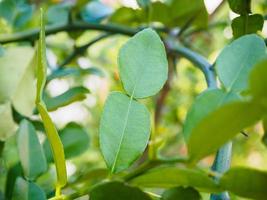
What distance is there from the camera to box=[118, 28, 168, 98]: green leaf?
0.30 m

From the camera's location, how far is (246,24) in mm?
360

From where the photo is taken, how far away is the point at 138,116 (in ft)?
0.96

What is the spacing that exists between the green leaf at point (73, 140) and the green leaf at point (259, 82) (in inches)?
11.8

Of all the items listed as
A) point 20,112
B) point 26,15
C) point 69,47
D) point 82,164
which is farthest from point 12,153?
point 82,164

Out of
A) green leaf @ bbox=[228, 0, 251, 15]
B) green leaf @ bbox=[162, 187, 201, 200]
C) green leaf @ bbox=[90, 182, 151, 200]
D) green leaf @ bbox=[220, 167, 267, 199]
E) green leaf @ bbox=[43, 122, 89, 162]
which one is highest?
green leaf @ bbox=[228, 0, 251, 15]

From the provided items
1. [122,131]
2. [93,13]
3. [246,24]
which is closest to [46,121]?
[122,131]

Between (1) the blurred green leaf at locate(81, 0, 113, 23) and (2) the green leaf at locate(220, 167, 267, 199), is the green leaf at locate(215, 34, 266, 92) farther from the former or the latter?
(1) the blurred green leaf at locate(81, 0, 113, 23)

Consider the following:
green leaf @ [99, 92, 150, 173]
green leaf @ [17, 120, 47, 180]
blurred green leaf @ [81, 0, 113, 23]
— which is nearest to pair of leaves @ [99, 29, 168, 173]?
green leaf @ [99, 92, 150, 173]

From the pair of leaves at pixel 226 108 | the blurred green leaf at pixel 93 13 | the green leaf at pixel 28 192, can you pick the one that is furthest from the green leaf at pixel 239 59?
the blurred green leaf at pixel 93 13

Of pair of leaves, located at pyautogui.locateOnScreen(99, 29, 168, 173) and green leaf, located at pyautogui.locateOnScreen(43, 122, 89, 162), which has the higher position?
pair of leaves, located at pyautogui.locateOnScreen(99, 29, 168, 173)

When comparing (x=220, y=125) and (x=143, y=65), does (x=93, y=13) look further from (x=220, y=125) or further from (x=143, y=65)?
(x=220, y=125)

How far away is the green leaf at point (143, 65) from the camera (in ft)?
0.97

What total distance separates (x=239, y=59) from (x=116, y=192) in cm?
10

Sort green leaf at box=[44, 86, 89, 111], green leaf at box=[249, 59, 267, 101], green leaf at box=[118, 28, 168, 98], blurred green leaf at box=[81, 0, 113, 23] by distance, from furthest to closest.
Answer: blurred green leaf at box=[81, 0, 113, 23] < green leaf at box=[44, 86, 89, 111] < green leaf at box=[118, 28, 168, 98] < green leaf at box=[249, 59, 267, 101]
